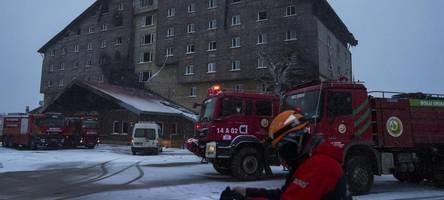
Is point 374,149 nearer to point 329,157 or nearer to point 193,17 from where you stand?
point 329,157

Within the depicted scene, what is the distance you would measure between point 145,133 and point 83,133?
749 centimetres

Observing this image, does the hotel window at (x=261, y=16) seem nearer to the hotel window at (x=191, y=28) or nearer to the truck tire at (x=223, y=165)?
the hotel window at (x=191, y=28)

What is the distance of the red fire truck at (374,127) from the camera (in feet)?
35.5

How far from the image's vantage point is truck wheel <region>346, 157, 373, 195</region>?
10.7 metres

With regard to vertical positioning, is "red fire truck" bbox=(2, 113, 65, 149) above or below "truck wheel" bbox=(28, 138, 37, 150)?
above

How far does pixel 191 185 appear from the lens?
12523 millimetres

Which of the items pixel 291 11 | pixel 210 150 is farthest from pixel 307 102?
pixel 291 11

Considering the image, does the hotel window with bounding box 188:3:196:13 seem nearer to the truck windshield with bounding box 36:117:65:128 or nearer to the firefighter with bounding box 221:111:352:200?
the truck windshield with bounding box 36:117:65:128

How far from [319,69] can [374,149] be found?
97.3 ft

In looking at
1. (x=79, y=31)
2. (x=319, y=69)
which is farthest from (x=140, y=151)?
(x=79, y=31)

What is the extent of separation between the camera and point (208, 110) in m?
14.7

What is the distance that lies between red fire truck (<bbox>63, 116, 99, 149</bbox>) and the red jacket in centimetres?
3279

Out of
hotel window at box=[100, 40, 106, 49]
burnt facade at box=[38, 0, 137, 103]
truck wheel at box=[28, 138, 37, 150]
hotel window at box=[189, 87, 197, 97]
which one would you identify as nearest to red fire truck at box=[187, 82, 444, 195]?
truck wheel at box=[28, 138, 37, 150]

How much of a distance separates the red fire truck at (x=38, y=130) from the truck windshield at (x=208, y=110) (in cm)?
2035
